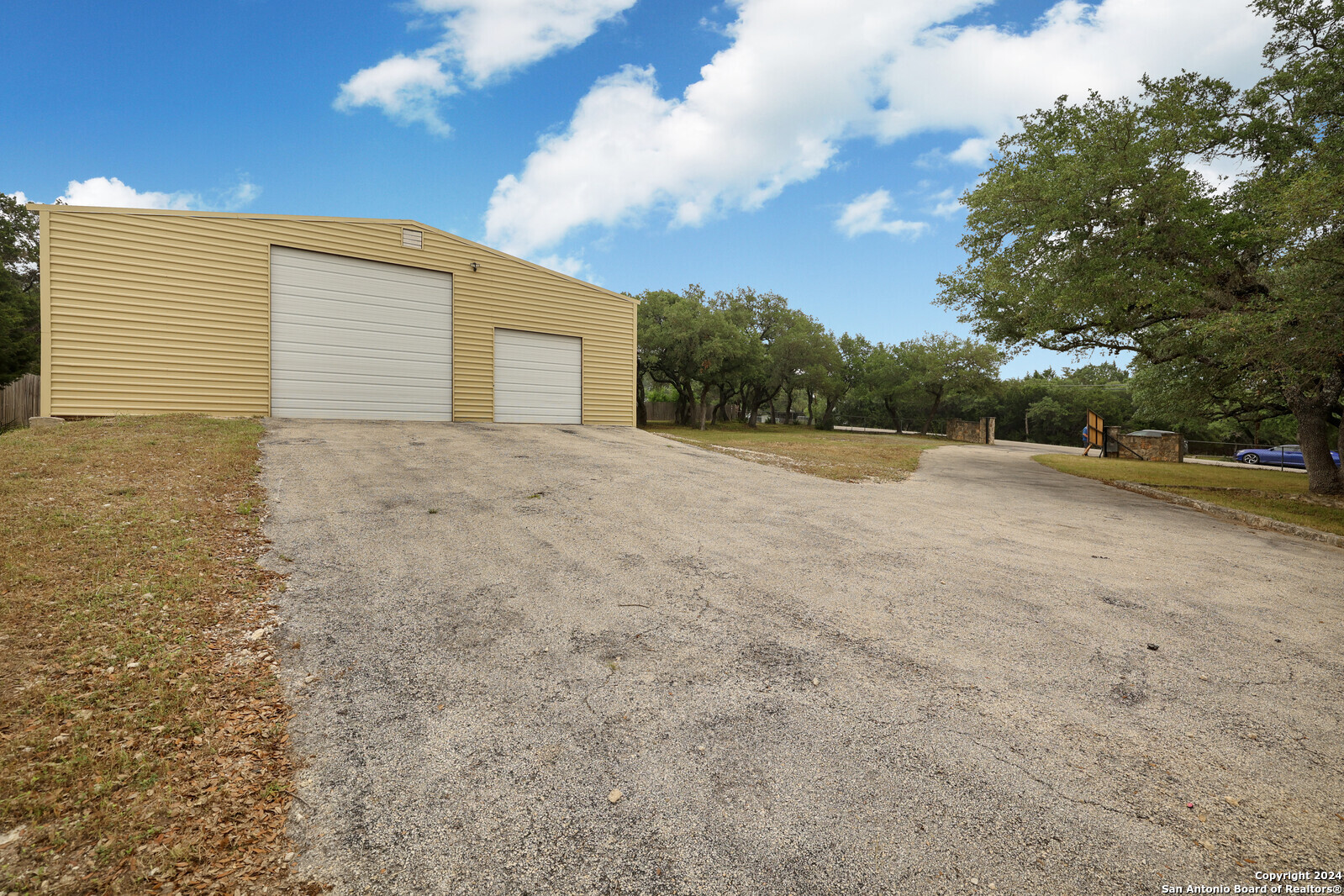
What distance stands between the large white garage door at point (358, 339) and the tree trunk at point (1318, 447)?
18195mm

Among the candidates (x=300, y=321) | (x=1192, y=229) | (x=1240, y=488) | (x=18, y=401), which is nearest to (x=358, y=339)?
(x=300, y=321)

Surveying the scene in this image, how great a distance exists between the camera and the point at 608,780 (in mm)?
2098

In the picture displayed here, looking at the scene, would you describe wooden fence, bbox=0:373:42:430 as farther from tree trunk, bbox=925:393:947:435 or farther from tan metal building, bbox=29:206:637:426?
tree trunk, bbox=925:393:947:435

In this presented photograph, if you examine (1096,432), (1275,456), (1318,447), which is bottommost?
(1275,456)

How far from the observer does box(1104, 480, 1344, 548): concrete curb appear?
680 centimetres

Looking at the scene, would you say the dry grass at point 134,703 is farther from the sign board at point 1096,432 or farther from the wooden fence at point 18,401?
the sign board at point 1096,432

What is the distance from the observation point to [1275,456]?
870 inches

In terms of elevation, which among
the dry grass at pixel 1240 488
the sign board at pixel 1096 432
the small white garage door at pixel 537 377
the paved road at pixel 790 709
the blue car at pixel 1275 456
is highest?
the small white garage door at pixel 537 377

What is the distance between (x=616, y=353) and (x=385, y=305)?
625 cm

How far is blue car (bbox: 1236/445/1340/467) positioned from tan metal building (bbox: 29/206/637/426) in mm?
27096

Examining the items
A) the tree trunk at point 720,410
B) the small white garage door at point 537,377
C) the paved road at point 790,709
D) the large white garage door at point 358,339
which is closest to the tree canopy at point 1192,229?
the paved road at point 790,709

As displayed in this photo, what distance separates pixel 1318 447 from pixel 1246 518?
545 centimetres

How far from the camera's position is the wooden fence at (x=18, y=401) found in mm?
13398

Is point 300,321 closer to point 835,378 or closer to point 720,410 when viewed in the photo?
point 720,410
